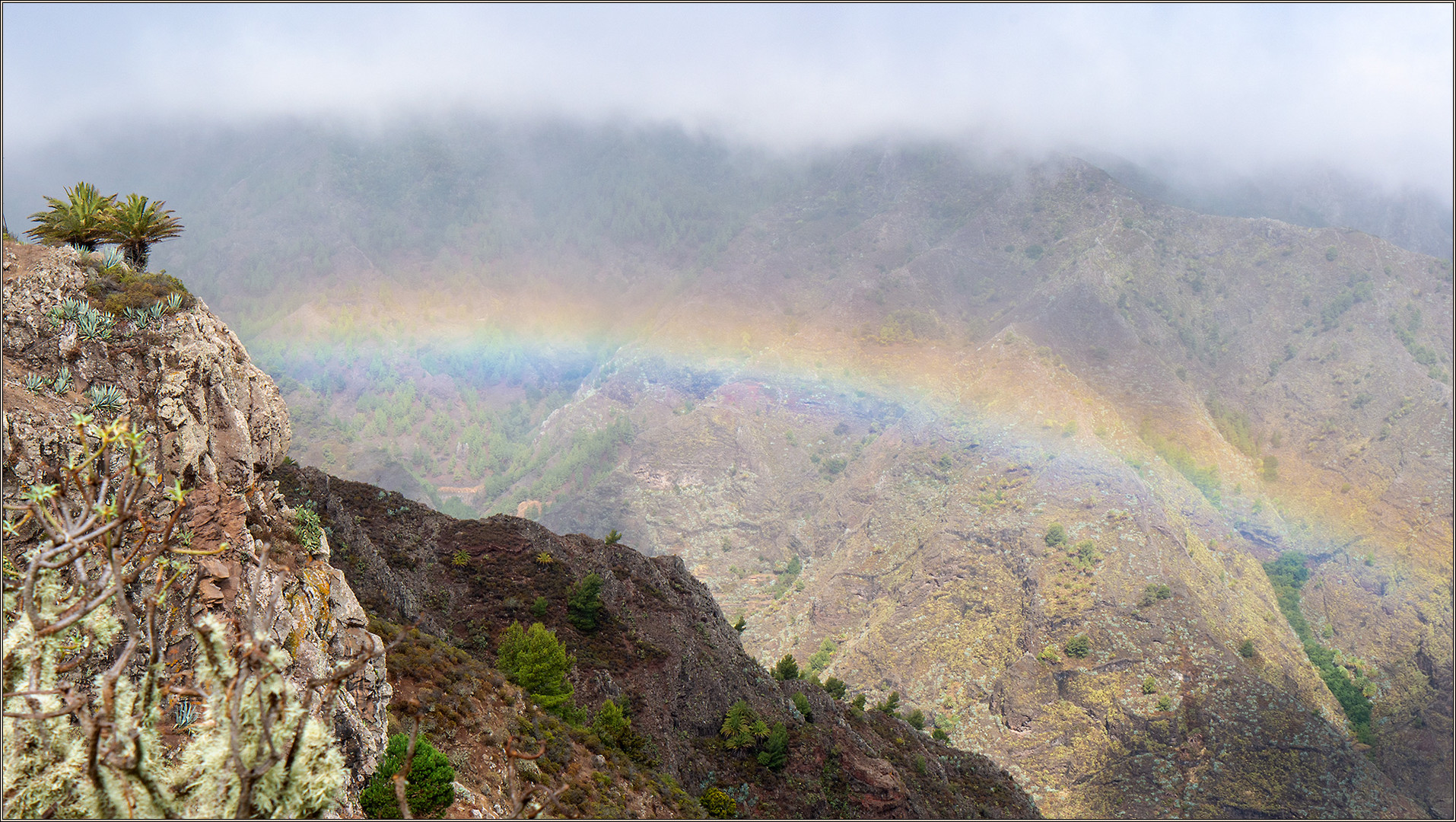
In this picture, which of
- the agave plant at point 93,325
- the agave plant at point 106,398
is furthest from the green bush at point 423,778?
the agave plant at point 93,325

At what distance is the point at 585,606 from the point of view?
45938mm

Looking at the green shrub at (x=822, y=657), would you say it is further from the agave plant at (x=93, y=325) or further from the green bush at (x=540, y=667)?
the agave plant at (x=93, y=325)

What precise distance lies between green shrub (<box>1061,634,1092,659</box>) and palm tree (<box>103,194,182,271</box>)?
409ft

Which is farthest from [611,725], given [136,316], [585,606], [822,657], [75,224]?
[822,657]

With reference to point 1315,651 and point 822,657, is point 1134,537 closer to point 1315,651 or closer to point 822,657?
point 1315,651

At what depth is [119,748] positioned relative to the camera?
737 cm

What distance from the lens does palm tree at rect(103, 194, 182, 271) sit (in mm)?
17938

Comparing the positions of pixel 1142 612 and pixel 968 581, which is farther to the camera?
pixel 968 581

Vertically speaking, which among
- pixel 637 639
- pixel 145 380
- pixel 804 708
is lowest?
pixel 804 708

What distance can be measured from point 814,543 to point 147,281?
566 feet

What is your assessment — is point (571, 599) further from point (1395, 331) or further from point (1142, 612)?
point (1395, 331)

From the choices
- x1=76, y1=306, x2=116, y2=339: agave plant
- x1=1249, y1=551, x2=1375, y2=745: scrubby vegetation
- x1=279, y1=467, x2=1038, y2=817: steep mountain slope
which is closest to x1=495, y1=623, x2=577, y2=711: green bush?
x1=279, y1=467, x2=1038, y2=817: steep mountain slope

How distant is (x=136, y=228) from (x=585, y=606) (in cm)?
3289

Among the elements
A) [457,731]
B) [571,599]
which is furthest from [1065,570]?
[457,731]
